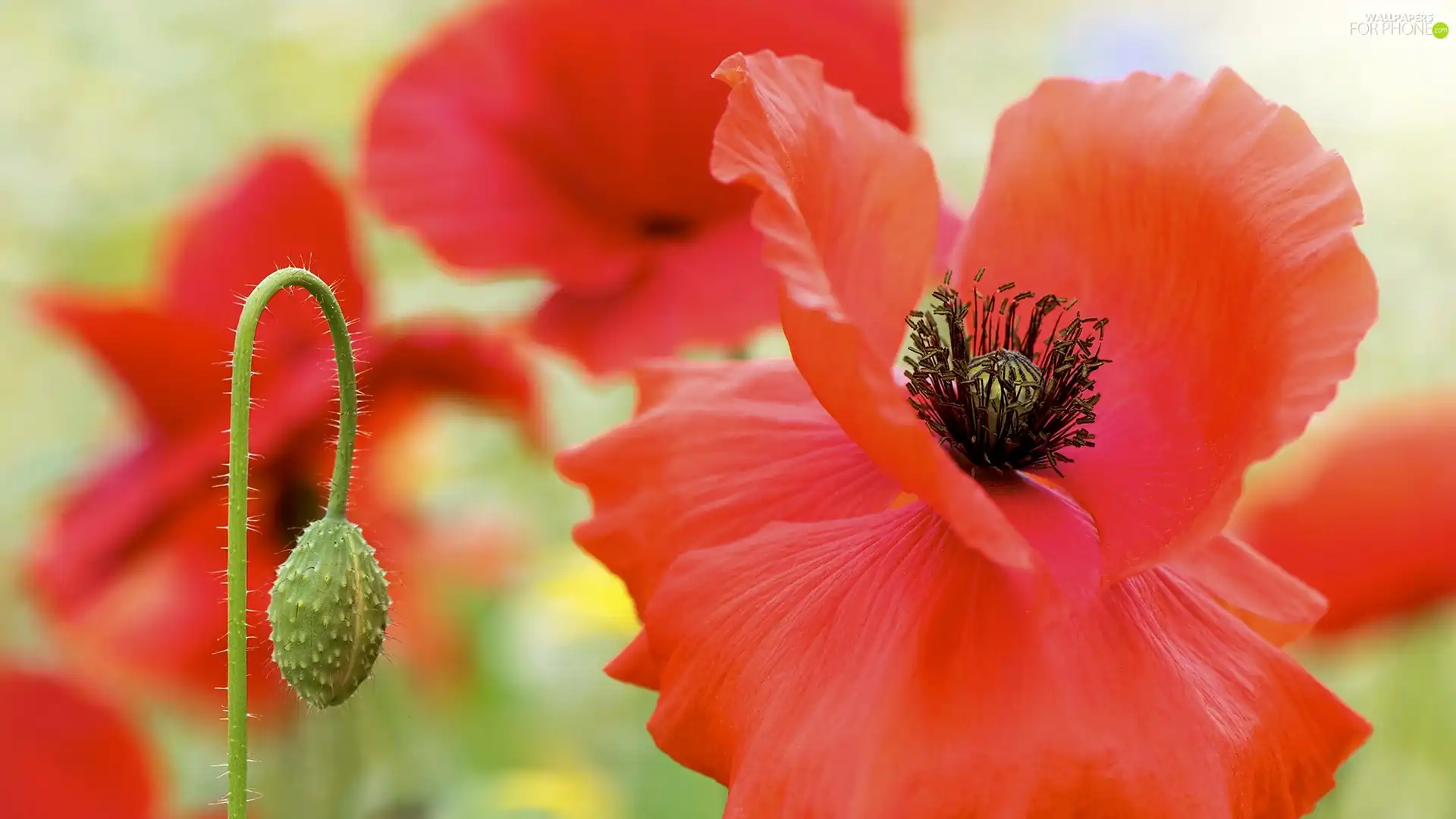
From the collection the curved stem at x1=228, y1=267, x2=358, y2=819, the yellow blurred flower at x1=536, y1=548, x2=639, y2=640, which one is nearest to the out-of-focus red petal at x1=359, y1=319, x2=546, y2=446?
the yellow blurred flower at x1=536, y1=548, x2=639, y2=640

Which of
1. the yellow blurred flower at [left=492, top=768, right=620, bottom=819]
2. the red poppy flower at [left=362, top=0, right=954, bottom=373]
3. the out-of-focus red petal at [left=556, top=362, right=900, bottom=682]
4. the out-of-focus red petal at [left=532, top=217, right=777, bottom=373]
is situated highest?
the red poppy flower at [left=362, top=0, right=954, bottom=373]

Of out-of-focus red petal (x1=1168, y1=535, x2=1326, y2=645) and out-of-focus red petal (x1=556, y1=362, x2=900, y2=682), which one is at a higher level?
out-of-focus red petal (x1=556, y1=362, x2=900, y2=682)

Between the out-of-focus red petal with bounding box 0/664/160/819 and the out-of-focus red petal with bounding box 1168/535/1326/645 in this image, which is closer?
the out-of-focus red petal with bounding box 1168/535/1326/645

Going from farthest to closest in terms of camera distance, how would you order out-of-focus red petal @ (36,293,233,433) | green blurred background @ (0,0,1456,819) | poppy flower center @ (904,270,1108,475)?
green blurred background @ (0,0,1456,819)
out-of-focus red petal @ (36,293,233,433)
poppy flower center @ (904,270,1108,475)

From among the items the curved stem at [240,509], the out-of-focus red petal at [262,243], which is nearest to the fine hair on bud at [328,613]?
the curved stem at [240,509]

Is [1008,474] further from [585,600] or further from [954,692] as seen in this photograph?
[585,600]

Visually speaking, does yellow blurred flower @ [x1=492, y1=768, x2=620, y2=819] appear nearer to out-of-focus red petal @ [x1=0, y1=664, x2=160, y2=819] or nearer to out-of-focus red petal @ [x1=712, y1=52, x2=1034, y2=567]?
out-of-focus red petal @ [x1=0, y1=664, x2=160, y2=819]

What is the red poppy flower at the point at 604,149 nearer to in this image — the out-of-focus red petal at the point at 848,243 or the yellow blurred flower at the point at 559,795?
the out-of-focus red petal at the point at 848,243
